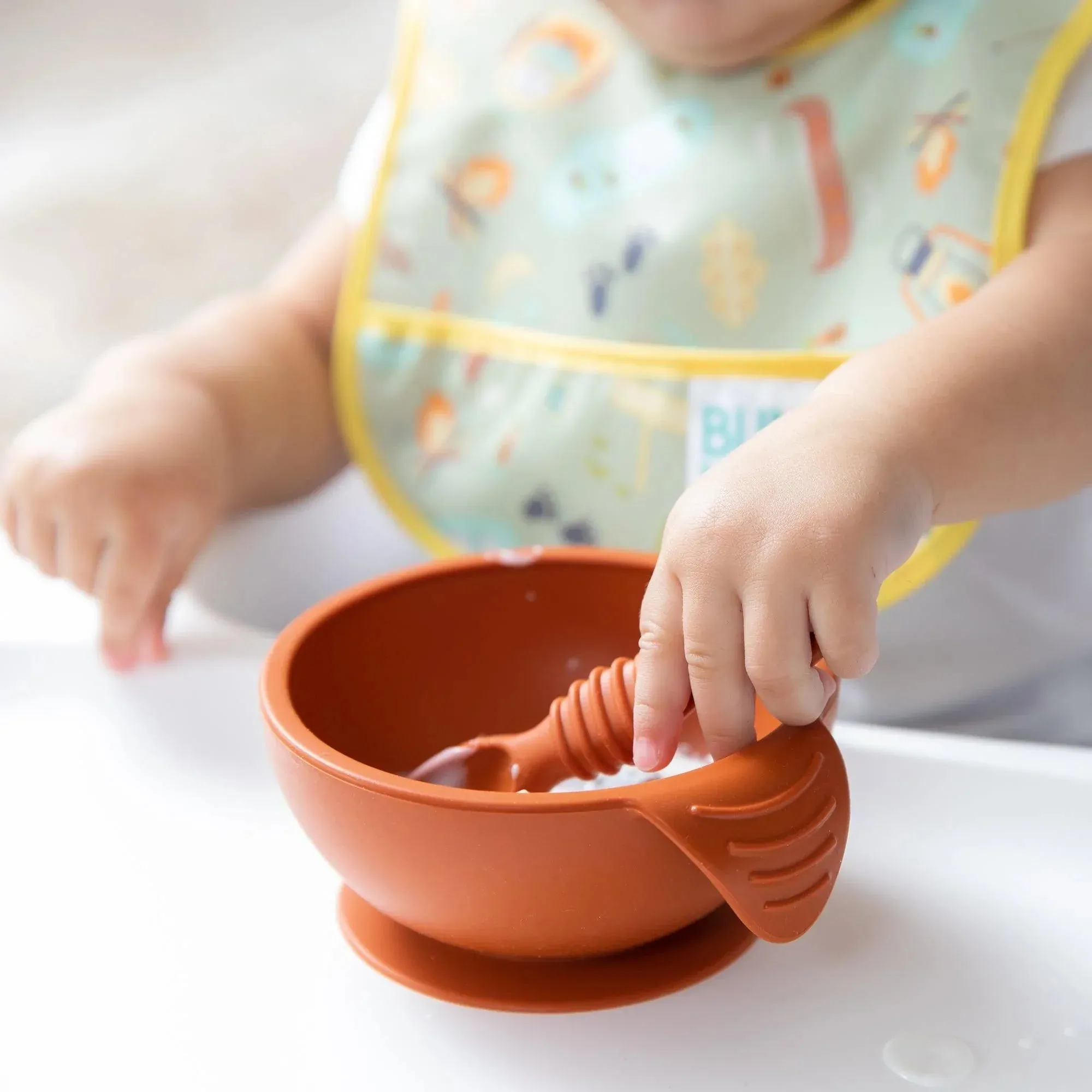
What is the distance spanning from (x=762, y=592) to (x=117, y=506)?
365mm

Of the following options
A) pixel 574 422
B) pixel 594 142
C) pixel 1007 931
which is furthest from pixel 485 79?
pixel 1007 931

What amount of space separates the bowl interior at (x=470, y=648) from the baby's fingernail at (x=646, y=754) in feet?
0.35

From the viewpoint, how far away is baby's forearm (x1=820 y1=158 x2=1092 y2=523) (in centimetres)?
47

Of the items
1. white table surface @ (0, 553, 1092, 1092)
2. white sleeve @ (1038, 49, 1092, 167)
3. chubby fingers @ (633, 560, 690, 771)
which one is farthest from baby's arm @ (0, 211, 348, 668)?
white sleeve @ (1038, 49, 1092, 167)

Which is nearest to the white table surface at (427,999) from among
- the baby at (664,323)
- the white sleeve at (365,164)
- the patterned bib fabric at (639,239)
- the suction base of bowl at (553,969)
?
the suction base of bowl at (553,969)

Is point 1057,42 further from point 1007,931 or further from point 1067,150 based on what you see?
point 1007,931

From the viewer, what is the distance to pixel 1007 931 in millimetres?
431

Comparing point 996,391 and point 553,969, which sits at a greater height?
point 996,391

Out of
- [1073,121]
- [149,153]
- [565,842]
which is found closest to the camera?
[565,842]

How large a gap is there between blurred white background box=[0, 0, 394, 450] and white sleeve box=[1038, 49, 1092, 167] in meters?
0.50

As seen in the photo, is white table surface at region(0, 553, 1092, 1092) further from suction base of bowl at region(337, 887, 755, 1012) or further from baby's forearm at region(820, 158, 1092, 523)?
baby's forearm at region(820, 158, 1092, 523)

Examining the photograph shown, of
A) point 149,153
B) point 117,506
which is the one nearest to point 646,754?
point 117,506

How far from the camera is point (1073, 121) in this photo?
64 centimetres

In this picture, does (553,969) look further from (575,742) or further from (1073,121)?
(1073,121)
